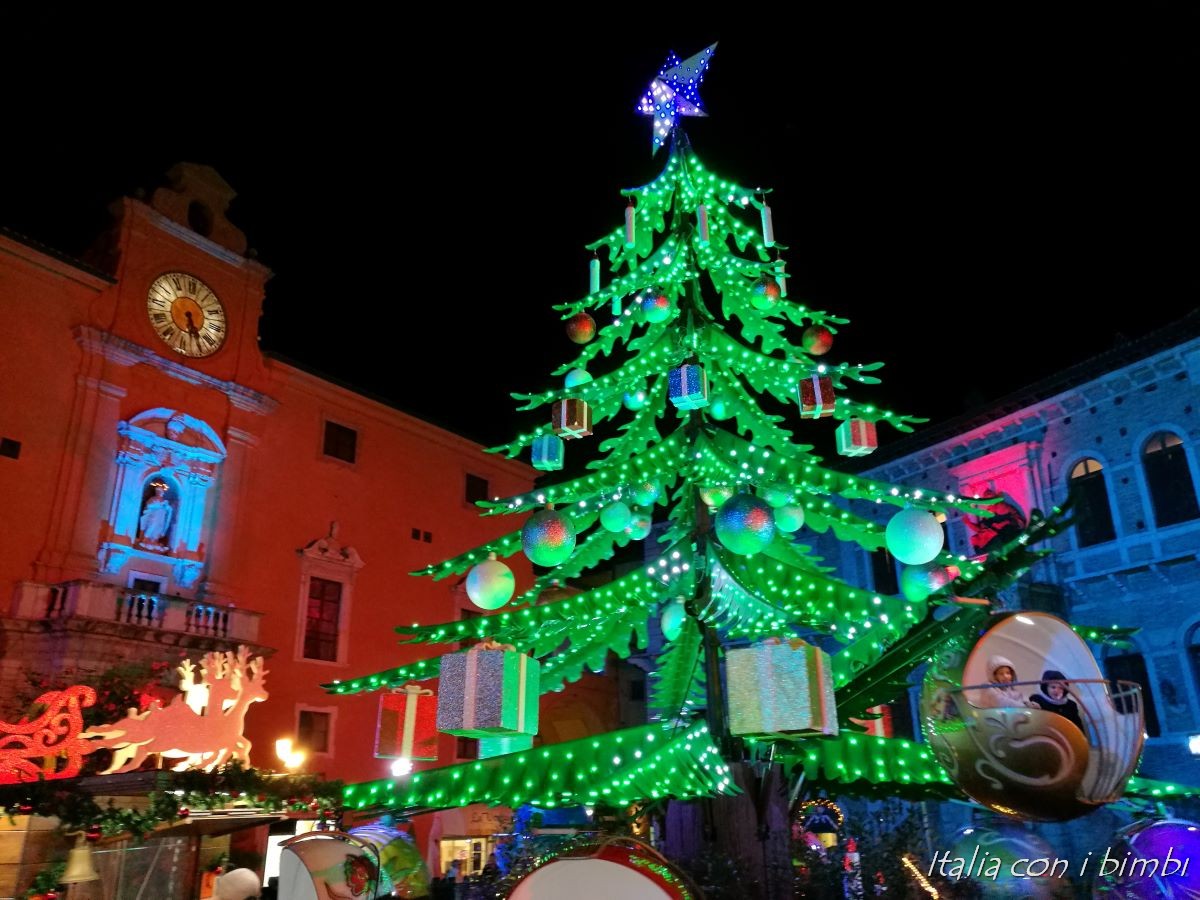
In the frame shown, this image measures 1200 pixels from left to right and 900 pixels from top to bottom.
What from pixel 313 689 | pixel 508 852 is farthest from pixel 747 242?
pixel 313 689

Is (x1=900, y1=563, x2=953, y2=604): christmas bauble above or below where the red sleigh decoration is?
above

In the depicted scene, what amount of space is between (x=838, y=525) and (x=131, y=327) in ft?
50.8

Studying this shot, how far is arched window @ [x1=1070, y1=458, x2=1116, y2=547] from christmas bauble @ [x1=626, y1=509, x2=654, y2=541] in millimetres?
13922

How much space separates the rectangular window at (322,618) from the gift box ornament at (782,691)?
1663 cm

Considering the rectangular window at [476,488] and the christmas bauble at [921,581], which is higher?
the rectangular window at [476,488]

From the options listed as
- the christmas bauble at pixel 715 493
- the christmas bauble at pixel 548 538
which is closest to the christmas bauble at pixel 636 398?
the christmas bauble at pixel 715 493

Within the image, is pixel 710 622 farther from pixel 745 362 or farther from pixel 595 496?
pixel 745 362

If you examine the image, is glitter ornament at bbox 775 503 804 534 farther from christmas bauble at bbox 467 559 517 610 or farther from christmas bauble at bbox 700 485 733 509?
christmas bauble at bbox 467 559 517 610

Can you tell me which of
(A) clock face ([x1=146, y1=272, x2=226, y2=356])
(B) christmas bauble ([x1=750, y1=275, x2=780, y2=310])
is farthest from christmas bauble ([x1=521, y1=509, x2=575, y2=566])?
(A) clock face ([x1=146, y1=272, x2=226, y2=356])

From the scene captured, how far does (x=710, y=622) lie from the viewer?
6.98 meters

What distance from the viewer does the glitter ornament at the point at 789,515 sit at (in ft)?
24.6

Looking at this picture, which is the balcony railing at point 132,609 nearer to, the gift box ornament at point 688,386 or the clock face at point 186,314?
the clock face at point 186,314

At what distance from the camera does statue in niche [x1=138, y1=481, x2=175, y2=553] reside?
17.0 m

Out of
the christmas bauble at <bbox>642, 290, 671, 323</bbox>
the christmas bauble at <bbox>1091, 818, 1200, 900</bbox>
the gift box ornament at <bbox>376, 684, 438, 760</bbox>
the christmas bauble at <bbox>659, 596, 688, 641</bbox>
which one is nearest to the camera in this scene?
the christmas bauble at <bbox>1091, 818, 1200, 900</bbox>
